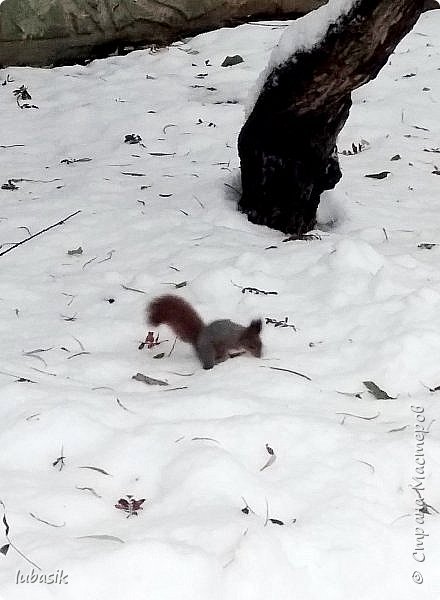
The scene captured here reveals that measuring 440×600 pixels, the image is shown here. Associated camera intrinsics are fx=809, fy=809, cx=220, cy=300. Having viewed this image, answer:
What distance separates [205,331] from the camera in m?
2.59

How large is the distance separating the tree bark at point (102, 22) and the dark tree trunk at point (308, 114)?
2.96m

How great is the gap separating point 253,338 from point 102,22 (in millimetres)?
4341

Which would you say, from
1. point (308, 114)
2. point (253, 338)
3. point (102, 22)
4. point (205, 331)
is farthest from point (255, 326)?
point (102, 22)

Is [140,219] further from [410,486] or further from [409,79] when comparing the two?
[409,79]

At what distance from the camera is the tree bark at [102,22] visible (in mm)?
5988

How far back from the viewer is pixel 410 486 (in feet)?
6.45

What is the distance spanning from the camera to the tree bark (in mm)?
5988

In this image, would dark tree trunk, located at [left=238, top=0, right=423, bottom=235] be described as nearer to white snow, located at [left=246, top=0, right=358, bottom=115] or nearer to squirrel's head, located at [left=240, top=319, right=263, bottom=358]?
white snow, located at [left=246, top=0, right=358, bottom=115]

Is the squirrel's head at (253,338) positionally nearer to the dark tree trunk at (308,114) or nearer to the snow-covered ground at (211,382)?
the snow-covered ground at (211,382)

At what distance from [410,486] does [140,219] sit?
2.14m

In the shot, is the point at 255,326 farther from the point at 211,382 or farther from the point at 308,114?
the point at 308,114

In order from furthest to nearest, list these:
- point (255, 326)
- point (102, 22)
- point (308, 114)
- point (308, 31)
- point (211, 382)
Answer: point (102, 22), point (308, 114), point (308, 31), point (255, 326), point (211, 382)

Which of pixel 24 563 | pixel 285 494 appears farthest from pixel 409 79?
pixel 24 563

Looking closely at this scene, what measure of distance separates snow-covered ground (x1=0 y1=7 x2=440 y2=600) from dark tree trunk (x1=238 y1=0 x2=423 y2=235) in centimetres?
18
